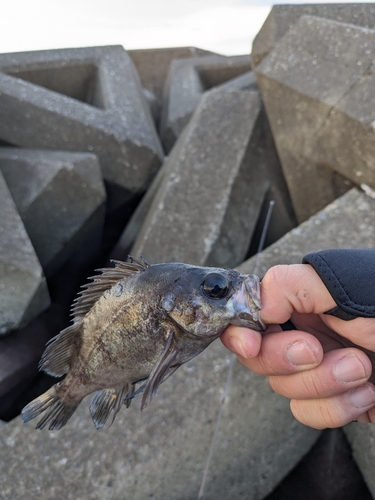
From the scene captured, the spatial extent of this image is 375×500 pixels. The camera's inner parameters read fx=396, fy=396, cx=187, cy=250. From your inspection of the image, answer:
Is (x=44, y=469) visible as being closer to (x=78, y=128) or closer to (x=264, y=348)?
(x=264, y=348)

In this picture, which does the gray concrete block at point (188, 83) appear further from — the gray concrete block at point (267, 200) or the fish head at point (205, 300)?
the fish head at point (205, 300)

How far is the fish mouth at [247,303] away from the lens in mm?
1206

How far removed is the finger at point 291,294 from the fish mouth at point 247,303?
62 millimetres

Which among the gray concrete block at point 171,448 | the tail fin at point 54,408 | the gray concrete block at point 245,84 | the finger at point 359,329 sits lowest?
the gray concrete block at point 171,448

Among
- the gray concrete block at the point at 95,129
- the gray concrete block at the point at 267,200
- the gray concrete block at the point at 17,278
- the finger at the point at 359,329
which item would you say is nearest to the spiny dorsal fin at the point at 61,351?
the finger at the point at 359,329

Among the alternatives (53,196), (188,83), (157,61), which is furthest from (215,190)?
(157,61)

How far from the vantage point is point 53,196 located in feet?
9.89

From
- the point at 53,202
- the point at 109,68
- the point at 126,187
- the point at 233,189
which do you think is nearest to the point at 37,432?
the point at 53,202

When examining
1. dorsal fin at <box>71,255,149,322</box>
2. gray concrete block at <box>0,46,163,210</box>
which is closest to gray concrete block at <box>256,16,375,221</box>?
gray concrete block at <box>0,46,163,210</box>

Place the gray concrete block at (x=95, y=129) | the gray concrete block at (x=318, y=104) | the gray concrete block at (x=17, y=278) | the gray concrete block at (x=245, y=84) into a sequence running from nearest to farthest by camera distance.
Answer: the gray concrete block at (x=17, y=278) → the gray concrete block at (x=318, y=104) → the gray concrete block at (x=95, y=129) → the gray concrete block at (x=245, y=84)

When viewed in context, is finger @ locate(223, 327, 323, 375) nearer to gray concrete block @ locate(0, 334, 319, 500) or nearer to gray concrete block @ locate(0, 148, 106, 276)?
gray concrete block @ locate(0, 334, 319, 500)

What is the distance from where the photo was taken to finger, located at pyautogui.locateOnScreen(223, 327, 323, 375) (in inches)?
50.7

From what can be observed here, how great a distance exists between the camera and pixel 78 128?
12.2 ft

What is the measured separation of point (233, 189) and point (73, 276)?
1.63m
